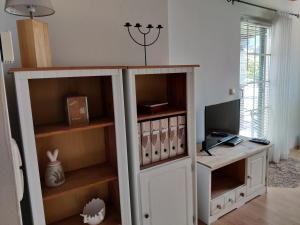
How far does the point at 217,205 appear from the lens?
2.19m

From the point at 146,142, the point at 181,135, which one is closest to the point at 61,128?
the point at 146,142

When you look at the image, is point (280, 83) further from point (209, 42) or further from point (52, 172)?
point (52, 172)

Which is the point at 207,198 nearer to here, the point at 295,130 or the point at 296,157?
the point at 296,157

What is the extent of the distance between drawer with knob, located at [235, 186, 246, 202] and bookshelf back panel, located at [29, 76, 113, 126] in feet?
5.45

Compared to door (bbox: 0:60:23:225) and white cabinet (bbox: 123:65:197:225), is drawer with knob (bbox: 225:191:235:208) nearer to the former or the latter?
white cabinet (bbox: 123:65:197:225)

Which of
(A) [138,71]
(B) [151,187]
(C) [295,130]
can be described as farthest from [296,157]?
(A) [138,71]

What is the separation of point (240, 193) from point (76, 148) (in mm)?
1797

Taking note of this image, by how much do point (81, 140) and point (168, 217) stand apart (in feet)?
3.04

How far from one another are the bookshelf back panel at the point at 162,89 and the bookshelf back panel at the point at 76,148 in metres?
0.47

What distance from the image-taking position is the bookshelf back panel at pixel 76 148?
1499 millimetres

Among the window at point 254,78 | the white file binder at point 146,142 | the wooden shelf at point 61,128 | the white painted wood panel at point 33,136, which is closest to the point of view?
the white painted wood panel at point 33,136

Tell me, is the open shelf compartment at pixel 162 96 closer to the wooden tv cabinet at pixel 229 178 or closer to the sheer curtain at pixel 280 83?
the wooden tv cabinet at pixel 229 178

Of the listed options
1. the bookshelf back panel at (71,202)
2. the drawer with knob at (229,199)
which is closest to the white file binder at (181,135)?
the bookshelf back panel at (71,202)

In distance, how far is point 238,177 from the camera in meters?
2.52
